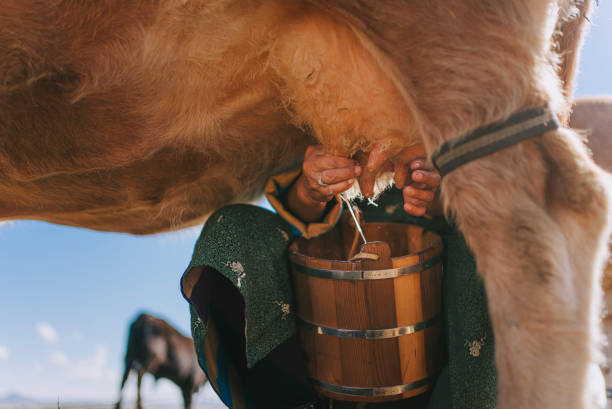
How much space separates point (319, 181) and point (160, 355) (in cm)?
158

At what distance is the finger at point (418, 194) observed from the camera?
1.12m

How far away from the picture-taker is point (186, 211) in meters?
1.50

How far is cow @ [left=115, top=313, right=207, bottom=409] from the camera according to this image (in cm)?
227

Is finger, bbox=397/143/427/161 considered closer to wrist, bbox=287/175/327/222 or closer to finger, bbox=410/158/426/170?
finger, bbox=410/158/426/170

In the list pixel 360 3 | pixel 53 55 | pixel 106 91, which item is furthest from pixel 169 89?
pixel 360 3

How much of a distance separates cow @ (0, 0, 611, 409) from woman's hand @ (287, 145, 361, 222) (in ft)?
0.11

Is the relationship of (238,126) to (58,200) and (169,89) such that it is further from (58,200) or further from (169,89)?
(58,200)

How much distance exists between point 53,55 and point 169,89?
23 centimetres

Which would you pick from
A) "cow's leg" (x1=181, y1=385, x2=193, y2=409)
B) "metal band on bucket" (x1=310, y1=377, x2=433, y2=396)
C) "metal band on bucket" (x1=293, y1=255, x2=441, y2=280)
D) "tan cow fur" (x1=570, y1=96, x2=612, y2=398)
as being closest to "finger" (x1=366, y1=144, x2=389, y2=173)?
"metal band on bucket" (x1=293, y1=255, x2=441, y2=280)

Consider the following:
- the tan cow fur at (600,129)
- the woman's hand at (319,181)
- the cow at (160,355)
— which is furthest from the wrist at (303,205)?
the cow at (160,355)

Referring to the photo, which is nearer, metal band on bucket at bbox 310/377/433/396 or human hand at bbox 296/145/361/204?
metal band on bucket at bbox 310/377/433/396

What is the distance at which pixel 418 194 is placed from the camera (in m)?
1.12

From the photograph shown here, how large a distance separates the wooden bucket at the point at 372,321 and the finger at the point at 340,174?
0.60 ft

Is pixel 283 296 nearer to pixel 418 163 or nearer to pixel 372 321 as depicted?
pixel 372 321
